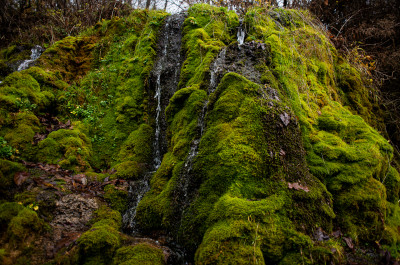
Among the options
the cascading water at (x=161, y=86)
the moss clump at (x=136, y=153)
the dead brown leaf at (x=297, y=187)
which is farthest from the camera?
the moss clump at (x=136, y=153)

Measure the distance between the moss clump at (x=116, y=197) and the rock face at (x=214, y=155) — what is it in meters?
0.03

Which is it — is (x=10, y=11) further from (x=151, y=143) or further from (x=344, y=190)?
(x=344, y=190)

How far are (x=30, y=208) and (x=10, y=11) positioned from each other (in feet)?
38.7

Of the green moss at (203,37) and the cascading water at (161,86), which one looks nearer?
the cascading water at (161,86)

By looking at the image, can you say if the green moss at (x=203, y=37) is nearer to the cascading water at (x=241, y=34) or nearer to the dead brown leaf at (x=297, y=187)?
the cascading water at (x=241, y=34)

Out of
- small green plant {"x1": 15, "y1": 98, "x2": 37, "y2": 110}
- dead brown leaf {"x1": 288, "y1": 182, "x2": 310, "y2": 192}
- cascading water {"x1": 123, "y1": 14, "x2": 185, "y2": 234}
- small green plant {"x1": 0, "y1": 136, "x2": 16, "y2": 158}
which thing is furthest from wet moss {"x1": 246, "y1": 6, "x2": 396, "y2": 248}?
small green plant {"x1": 15, "y1": 98, "x2": 37, "y2": 110}

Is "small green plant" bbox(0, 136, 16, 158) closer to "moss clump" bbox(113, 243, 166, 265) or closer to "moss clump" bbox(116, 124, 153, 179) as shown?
"moss clump" bbox(116, 124, 153, 179)

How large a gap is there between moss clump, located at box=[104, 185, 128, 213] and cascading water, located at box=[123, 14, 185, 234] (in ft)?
0.37

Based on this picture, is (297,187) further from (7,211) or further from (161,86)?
(161,86)

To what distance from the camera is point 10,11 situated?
10570 millimetres

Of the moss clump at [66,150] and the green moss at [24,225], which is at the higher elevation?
the moss clump at [66,150]

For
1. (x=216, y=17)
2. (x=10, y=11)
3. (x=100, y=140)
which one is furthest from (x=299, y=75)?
(x=10, y=11)

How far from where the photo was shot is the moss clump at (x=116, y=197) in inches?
174

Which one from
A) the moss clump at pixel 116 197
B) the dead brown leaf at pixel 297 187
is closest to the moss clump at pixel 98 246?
the moss clump at pixel 116 197
